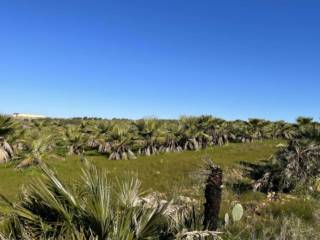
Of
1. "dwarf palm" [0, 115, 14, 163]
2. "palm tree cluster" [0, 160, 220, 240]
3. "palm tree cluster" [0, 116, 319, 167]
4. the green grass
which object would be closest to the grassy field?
the green grass

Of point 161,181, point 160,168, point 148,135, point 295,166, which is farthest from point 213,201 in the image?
point 148,135

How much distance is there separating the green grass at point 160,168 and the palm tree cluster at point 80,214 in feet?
59.0

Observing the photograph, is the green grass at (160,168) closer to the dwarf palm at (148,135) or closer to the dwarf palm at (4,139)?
the dwarf palm at (4,139)

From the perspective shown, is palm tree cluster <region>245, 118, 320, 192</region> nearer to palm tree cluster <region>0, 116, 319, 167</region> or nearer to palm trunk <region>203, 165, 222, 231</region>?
palm tree cluster <region>0, 116, 319, 167</region>

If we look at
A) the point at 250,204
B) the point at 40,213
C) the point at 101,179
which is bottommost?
the point at 250,204

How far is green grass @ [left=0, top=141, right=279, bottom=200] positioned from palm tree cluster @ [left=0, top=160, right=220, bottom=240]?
17993 mm

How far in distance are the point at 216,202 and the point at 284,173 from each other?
20.6 m

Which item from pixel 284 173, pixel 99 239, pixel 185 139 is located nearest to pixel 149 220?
pixel 99 239

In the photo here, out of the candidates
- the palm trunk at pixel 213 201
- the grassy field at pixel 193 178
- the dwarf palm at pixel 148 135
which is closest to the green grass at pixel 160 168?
the grassy field at pixel 193 178

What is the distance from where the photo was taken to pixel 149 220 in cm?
702

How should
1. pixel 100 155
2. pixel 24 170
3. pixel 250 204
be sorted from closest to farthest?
pixel 250 204 → pixel 24 170 → pixel 100 155

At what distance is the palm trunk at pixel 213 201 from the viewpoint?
786 cm

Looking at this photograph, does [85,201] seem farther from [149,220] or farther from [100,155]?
[100,155]

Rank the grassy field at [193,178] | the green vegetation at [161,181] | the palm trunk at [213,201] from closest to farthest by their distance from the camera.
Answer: the green vegetation at [161,181] → the palm trunk at [213,201] → the grassy field at [193,178]
